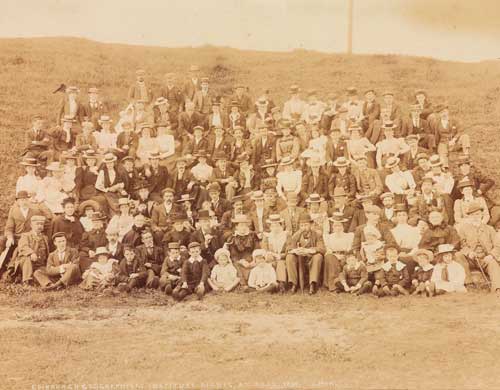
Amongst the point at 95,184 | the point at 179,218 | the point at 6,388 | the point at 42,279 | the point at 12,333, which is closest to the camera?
the point at 6,388

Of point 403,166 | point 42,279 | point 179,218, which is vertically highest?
point 403,166

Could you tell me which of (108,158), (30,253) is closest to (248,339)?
(30,253)

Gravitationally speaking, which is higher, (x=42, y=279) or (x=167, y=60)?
(x=167, y=60)

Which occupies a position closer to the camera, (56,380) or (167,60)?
(56,380)

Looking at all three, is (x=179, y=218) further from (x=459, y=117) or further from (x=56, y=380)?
(x=459, y=117)

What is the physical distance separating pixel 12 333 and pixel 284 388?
291 centimetres

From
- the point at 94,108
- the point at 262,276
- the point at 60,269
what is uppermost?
the point at 94,108

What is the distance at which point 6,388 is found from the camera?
5570 mm

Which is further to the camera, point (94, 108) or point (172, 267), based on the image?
point (94, 108)

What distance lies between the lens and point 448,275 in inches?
296

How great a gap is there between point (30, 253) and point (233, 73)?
232 inches

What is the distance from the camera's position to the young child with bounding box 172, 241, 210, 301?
7.48m

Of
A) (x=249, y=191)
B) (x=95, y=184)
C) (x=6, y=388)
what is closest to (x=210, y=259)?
(x=249, y=191)

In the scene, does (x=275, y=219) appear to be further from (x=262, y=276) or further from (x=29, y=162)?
(x=29, y=162)
